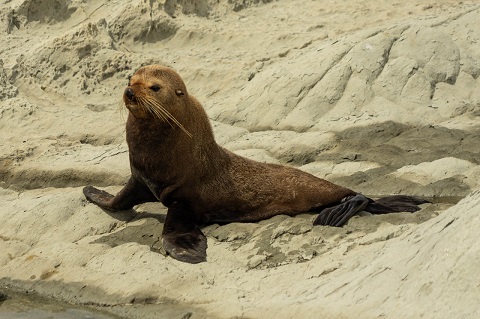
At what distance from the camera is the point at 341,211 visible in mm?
9562

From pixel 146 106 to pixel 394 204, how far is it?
2.52 m

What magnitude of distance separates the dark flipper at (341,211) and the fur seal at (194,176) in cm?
1

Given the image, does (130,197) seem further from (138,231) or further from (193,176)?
(193,176)

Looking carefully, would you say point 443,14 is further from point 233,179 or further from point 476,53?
point 233,179

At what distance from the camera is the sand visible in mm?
7805

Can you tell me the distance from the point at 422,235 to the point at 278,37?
29.6 feet

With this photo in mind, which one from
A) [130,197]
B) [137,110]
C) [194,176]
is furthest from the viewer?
[130,197]

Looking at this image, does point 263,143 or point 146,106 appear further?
point 263,143

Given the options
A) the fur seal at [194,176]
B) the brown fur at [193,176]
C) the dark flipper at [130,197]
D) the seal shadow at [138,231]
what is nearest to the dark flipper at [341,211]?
the fur seal at [194,176]

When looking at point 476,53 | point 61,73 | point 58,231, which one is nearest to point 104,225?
point 58,231

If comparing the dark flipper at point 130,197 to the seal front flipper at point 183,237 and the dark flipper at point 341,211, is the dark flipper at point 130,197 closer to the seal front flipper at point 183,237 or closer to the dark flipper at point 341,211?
the seal front flipper at point 183,237

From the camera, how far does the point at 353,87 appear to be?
14.0 metres

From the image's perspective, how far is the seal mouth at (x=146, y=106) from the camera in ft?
31.5

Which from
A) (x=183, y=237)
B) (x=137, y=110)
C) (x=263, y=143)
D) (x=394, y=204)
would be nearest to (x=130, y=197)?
(x=137, y=110)
